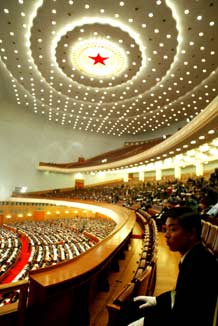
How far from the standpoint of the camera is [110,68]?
19.3 m

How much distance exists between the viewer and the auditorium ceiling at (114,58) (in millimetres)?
13070

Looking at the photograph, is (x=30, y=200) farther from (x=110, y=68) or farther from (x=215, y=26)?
(x=215, y=26)

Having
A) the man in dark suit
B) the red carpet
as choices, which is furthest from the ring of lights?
the man in dark suit

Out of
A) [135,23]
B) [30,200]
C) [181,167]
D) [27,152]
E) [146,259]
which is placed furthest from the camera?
[27,152]

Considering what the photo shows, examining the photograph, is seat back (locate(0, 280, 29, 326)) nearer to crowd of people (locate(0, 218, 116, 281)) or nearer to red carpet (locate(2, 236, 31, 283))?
crowd of people (locate(0, 218, 116, 281))

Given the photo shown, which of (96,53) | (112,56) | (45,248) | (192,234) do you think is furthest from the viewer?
(96,53)

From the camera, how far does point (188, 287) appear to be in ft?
4.09

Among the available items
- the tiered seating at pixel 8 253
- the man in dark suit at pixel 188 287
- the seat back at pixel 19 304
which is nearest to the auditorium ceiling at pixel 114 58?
the man in dark suit at pixel 188 287

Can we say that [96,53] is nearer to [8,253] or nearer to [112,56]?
[112,56]

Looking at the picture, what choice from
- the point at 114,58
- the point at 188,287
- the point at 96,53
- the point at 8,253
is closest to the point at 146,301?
the point at 188,287

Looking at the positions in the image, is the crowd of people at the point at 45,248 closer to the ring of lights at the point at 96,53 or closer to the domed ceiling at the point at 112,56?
the domed ceiling at the point at 112,56

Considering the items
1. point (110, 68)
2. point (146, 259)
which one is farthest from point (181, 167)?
point (146, 259)

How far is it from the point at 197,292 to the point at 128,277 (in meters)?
2.20

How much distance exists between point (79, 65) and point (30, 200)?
546 inches
